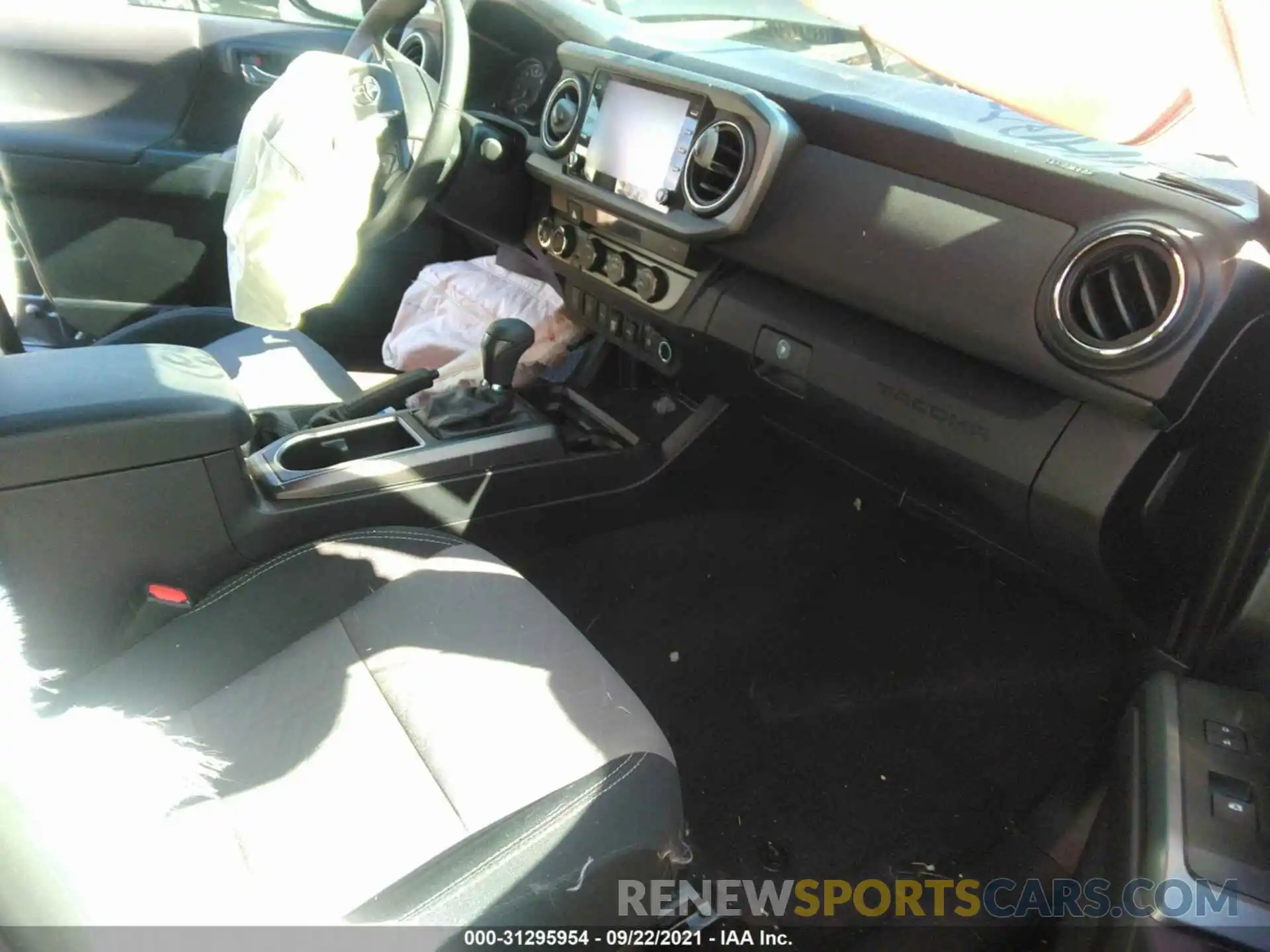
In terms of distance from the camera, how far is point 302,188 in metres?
1.42

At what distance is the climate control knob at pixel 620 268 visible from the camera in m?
1.44

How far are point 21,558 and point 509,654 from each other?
0.57 meters

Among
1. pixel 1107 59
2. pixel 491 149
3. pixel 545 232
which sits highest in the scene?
pixel 1107 59

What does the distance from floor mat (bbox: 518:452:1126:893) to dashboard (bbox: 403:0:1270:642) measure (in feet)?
0.84

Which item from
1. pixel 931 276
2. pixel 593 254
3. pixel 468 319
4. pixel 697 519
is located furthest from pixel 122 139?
pixel 931 276

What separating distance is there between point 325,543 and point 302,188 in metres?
0.57

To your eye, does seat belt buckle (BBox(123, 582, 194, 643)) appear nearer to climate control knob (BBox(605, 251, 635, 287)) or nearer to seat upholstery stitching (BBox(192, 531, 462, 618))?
seat upholstery stitching (BBox(192, 531, 462, 618))

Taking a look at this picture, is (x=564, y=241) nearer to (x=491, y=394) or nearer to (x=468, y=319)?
(x=491, y=394)

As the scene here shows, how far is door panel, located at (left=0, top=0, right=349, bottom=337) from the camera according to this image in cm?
198

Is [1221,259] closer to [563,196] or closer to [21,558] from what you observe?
[563,196]

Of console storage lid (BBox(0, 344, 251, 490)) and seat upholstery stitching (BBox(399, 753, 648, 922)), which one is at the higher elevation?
console storage lid (BBox(0, 344, 251, 490))

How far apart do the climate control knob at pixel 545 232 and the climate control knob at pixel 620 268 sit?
0.16 metres

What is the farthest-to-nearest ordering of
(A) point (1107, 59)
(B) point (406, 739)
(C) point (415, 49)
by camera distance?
(C) point (415, 49) < (B) point (406, 739) < (A) point (1107, 59)

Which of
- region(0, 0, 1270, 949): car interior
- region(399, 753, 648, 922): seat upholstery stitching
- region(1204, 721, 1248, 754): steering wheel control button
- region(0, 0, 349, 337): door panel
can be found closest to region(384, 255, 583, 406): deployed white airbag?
region(0, 0, 1270, 949): car interior
